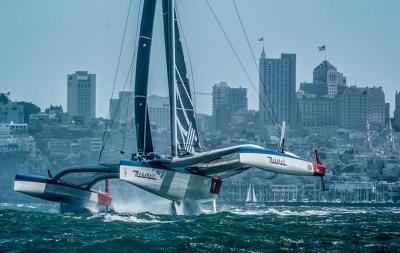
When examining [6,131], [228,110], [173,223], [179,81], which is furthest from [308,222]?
[228,110]

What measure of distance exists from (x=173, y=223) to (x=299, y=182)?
9488 cm

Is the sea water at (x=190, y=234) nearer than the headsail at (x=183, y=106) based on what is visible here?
Yes

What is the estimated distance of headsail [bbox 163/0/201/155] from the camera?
47.0 meters

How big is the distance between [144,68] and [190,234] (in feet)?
49.7

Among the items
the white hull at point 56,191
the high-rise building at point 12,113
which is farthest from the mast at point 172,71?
the high-rise building at point 12,113

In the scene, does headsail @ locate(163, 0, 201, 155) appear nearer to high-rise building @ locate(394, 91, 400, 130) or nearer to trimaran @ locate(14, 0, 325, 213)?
trimaran @ locate(14, 0, 325, 213)

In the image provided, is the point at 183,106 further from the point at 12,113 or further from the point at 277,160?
the point at 12,113

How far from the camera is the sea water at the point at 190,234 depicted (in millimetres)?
30594

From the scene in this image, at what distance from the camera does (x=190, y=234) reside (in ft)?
111

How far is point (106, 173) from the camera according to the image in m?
48.3

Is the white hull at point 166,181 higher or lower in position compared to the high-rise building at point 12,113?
lower

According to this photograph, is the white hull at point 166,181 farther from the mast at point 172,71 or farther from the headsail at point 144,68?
the headsail at point 144,68

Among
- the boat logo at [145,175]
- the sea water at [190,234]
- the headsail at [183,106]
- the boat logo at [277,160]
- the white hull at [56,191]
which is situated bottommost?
the sea water at [190,234]

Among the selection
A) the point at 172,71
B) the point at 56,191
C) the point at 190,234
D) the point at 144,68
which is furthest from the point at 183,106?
the point at 190,234
